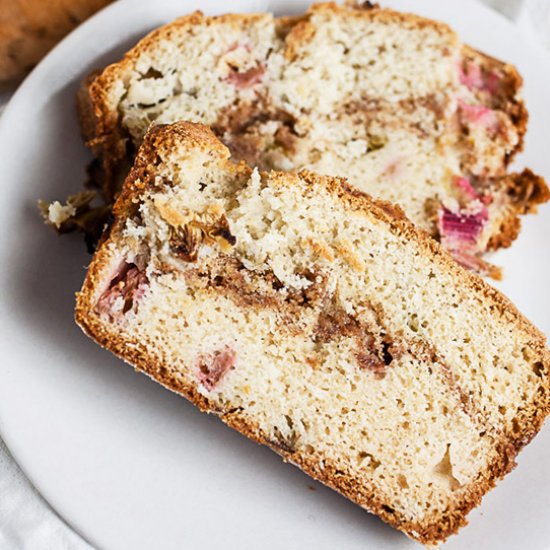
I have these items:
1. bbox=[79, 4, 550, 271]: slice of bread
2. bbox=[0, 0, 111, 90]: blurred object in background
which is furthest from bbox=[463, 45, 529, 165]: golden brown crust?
bbox=[0, 0, 111, 90]: blurred object in background

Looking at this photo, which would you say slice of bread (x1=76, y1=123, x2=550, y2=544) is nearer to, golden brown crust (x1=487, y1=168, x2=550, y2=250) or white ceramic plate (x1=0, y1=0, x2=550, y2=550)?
white ceramic plate (x1=0, y1=0, x2=550, y2=550)

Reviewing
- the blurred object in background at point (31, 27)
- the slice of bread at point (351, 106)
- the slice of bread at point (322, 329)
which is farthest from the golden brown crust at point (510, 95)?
the blurred object in background at point (31, 27)

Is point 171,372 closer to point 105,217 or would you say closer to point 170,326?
point 170,326

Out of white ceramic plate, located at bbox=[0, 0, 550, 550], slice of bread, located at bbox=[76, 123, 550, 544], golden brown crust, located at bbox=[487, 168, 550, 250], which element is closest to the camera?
slice of bread, located at bbox=[76, 123, 550, 544]

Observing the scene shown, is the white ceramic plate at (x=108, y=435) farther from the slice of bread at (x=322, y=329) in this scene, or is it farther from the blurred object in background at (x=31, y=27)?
the slice of bread at (x=322, y=329)

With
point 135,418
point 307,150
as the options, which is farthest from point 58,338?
point 307,150

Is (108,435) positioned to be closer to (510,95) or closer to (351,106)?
(351,106)

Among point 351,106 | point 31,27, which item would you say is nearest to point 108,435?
point 351,106

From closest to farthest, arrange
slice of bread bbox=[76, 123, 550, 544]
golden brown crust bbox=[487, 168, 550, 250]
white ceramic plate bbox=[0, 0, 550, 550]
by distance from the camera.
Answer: slice of bread bbox=[76, 123, 550, 544], white ceramic plate bbox=[0, 0, 550, 550], golden brown crust bbox=[487, 168, 550, 250]
